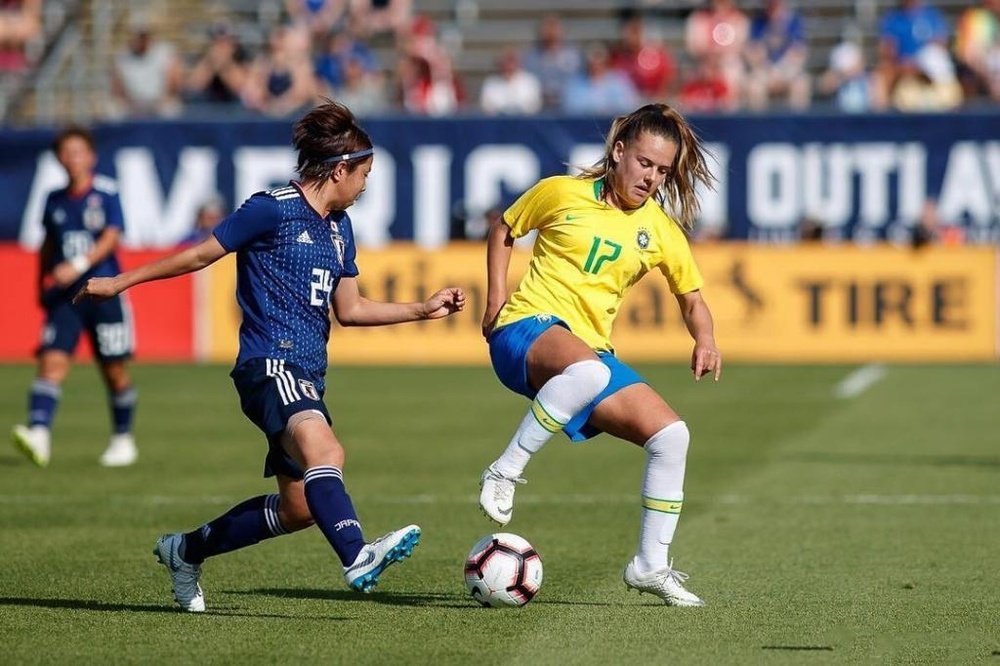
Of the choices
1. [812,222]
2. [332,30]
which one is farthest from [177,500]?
[332,30]

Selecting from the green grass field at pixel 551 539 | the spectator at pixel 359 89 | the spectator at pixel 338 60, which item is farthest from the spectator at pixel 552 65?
the green grass field at pixel 551 539

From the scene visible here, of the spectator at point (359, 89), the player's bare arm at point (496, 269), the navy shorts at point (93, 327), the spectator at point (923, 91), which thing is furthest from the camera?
the spectator at point (359, 89)

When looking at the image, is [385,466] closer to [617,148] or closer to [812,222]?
[617,148]

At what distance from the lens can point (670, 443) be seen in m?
7.36

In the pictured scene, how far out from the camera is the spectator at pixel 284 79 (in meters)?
25.9

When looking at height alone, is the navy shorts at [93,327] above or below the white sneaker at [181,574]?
below

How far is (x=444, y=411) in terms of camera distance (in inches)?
669

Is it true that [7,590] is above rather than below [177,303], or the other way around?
above

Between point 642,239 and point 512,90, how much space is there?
722 inches

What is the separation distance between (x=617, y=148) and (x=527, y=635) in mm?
2125

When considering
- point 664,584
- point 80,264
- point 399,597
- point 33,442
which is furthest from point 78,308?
point 664,584

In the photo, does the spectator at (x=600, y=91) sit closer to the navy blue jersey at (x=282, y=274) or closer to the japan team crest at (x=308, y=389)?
the navy blue jersey at (x=282, y=274)

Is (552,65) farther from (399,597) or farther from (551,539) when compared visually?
(399,597)

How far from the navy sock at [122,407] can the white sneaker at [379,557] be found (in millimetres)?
7164
